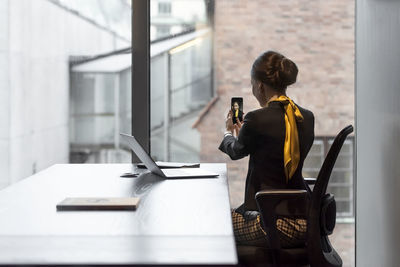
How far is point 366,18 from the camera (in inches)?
126

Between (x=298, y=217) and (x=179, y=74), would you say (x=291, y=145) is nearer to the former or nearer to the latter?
(x=298, y=217)

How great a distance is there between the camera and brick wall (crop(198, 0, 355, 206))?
10.9 ft

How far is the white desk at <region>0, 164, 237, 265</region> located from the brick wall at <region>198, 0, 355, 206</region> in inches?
46.4

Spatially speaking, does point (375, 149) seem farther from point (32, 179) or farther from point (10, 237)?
point (10, 237)

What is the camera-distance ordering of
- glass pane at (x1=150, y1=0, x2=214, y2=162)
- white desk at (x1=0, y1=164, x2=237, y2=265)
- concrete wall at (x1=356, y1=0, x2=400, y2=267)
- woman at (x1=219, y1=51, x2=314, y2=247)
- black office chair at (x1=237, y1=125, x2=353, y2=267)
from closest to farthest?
1. white desk at (x1=0, y1=164, x2=237, y2=265)
2. black office chair at (x1=237, y1=125, x2=353, y2=267)
3. woman at (x1=219, y1=51, x2=314, y2=247)
4. concrete wall at (x1=356, y1=0, x2=400, y2=267)
5. glass pane at (x1=150, y1=0, x2=214, y2=162)

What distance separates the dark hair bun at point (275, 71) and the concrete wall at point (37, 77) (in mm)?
1077

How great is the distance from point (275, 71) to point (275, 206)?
66 cm

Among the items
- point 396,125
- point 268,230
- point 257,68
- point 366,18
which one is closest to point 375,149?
point 396,125

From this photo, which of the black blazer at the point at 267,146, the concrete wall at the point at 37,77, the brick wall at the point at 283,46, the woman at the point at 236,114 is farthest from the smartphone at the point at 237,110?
the concrete wall at the point at 37,77

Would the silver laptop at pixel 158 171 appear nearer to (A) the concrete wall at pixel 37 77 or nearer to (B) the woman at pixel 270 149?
(B) the woman at pixel 270 149

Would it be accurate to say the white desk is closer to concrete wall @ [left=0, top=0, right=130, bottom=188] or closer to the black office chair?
the black office chair

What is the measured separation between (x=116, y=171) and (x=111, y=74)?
881mm

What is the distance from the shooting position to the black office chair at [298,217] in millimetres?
2145

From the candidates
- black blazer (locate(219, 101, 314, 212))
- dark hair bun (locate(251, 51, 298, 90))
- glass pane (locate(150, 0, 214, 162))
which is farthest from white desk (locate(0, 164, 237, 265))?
glass pane (locate(150, 0, 214, 162))
